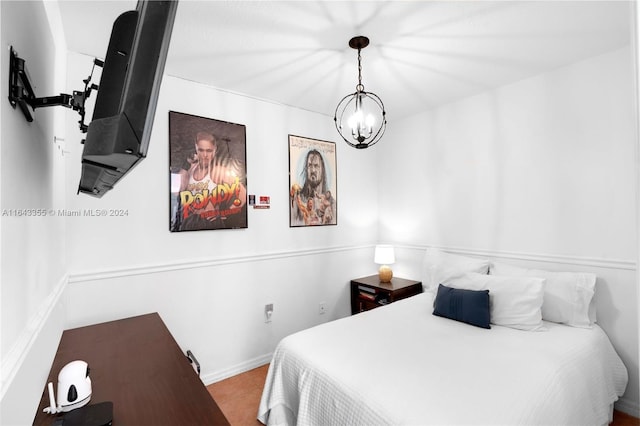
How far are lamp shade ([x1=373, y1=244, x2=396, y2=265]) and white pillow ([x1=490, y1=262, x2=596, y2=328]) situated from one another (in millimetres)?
1511

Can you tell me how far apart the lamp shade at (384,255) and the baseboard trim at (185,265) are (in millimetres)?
486

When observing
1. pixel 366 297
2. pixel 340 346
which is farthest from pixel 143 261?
pixel 366 297

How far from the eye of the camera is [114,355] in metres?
1.47

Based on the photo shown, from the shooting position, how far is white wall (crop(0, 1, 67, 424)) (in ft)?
2.56

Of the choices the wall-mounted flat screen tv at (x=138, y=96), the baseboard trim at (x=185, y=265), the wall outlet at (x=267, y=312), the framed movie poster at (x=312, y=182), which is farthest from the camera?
the framed movie poster at (x=312, y=182)

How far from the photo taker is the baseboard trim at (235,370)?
8.60 feet

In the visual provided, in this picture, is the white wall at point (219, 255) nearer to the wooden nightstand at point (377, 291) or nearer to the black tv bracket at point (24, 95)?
the wooden nightstand at point (377, 291)

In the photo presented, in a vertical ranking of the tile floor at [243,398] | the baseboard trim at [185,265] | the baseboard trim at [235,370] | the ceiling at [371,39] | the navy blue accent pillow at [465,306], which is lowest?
the tile floor at [243,398]

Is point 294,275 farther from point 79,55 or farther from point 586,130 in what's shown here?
point 586,130

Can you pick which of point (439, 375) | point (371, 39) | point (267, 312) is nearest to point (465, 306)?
point (439, 375)

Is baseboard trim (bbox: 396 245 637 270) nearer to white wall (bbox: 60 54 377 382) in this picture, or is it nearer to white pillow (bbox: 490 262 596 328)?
white pillow (bbox: 490 262 596 328)

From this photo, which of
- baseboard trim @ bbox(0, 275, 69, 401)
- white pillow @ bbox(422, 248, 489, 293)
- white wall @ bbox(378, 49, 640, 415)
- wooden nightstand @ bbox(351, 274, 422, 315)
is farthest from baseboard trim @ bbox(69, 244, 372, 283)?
white wall @ bbox(378, 49, 640, 415)

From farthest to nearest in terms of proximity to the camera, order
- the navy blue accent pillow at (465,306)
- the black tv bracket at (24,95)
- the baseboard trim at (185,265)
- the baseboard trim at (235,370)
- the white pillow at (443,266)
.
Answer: the white pillow at (443,266)
the baseboard trim at (235,370)
the navy blue accent pillow at (465,306)
the baseboard trim at (185,265)
the black tv bracket at (24,95)

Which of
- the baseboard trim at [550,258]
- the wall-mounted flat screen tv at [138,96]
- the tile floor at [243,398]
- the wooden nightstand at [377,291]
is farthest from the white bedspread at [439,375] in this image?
the wall-mounted flat screen tv at [138,96]
